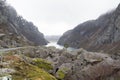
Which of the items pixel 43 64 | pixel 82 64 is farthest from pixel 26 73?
pixel 82 64

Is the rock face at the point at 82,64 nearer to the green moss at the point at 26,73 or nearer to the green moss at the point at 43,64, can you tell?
the green moss at the point at 43,64

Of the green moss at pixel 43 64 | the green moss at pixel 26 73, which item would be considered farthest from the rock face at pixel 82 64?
the green moss at pixel 26 73

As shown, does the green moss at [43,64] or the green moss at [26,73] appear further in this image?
the green moss at [43,64]

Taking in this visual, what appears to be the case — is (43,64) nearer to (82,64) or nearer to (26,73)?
(82,64)

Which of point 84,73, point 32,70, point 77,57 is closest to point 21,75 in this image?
point 32,70

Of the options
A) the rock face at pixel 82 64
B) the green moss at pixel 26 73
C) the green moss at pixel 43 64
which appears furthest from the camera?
the rock face at pixel 82 64

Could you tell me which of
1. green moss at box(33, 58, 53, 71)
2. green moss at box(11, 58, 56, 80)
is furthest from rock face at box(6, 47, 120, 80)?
green moss at box(11, 58, 56, 80)

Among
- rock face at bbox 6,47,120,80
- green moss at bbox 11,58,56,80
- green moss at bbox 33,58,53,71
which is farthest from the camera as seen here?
rock face at bbox 6,47,120,80

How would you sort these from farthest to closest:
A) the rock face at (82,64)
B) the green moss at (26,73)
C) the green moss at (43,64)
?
the rock face at (82,64)
the green moss at (43,64)
the green moss at (26,73)

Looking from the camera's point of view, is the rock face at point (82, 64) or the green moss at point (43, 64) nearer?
the green moss at point (43, 64)

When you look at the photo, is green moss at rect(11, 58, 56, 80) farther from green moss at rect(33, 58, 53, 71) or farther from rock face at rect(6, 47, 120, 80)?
rock face at rect(6, 47, 120, 80)

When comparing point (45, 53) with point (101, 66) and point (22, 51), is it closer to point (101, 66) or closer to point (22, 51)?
point (22, 51)

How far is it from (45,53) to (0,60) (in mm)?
26881

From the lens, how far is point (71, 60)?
58375 millimetres
